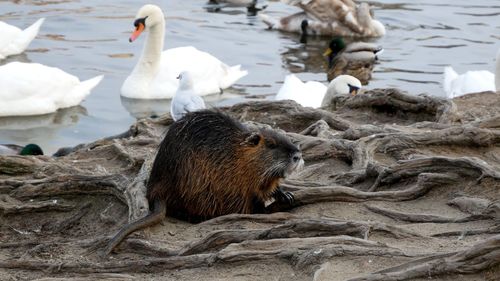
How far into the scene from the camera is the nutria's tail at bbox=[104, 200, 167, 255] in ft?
19.0

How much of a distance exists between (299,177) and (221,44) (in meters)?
12.9

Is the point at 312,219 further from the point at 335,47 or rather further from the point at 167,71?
the point at 335,47

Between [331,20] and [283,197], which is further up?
[283,197]

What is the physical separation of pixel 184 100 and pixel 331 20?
12.2m

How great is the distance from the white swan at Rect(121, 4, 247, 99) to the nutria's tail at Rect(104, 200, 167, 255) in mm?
9949

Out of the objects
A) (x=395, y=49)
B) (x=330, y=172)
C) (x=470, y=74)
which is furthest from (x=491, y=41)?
(x=330, y=172)

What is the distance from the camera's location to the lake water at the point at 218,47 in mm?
15234

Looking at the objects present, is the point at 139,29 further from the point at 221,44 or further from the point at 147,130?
the point at 147,130

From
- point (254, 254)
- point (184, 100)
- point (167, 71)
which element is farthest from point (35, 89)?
point (254, 254)

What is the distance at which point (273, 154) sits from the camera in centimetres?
619

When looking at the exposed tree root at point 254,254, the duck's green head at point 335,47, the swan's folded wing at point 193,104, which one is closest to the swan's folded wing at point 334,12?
the duck's green head at point 335,47

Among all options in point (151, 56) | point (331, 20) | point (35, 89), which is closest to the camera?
point (35, 89)

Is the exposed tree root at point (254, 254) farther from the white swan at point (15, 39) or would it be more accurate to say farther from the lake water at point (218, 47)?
the white swan at point (15, 39)

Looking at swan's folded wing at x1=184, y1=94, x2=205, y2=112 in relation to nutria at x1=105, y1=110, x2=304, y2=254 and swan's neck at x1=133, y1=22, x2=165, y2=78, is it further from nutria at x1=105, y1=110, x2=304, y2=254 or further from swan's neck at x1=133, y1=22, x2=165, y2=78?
nutria at x1=105, y1=110, x2=304, y2=254
